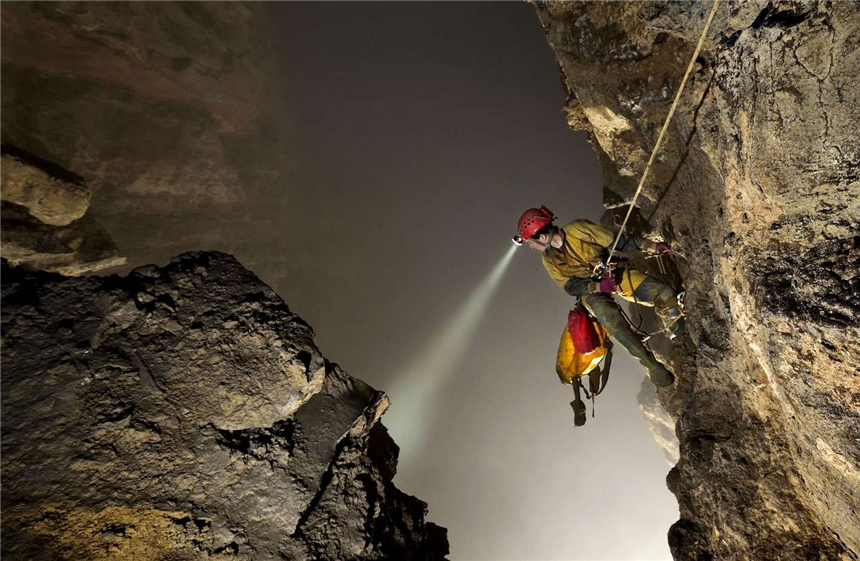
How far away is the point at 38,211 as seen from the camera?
9.53ft

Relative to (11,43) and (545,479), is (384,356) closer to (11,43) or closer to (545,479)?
(11,43)

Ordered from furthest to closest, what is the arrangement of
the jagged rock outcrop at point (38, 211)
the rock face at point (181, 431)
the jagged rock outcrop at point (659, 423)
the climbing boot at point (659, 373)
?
the jagged rock outcrop at point (659, 423)
the climbing boot at point (659, 373)
the jagged rock outcrop at point (38, 211)
the rock face at point (181, 431)

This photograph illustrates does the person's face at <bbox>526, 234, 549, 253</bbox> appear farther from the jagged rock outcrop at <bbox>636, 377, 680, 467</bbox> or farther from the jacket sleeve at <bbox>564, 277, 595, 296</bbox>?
the jagged rock outcrop at <bbox>636, 377, 680, 467</bbox>

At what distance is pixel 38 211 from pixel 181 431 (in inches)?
104

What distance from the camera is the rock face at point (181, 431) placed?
1629 millimetres

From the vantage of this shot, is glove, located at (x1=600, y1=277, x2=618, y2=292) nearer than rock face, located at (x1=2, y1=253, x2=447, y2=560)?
No

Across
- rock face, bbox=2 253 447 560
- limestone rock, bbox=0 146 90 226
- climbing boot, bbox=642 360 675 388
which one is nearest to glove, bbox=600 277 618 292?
climbing boot, bbox=642 360 675 388

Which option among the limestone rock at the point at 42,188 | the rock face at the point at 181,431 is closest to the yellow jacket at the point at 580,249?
the rock face at the point at 181,431

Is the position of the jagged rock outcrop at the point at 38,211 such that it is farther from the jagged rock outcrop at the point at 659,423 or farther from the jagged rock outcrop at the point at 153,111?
the jagged rock outcrop at the point at 659,423

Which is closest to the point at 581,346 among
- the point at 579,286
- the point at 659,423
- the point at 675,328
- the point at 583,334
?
the point at 583,334

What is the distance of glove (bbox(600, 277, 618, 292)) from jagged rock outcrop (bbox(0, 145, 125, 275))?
4612 mm

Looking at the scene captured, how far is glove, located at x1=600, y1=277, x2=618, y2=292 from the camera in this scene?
10.6ft

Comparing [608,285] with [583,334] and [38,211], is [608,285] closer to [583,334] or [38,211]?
[583,334]

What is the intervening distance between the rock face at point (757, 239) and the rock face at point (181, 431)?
2.28 m
